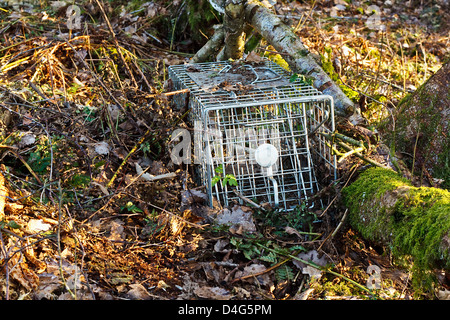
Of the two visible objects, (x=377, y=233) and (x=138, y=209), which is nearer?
(x=377, y=233)

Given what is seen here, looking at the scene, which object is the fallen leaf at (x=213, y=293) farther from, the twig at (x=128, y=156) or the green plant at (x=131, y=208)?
the twig at (x=128, y=156)

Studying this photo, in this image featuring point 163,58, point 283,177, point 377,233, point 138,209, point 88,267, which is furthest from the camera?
point 163,58

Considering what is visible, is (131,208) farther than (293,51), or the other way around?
(293,51)

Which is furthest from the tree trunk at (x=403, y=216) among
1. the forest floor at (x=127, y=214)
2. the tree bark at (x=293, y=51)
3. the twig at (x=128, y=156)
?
the twig at (x=128, y=156)

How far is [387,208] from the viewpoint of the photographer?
9.52 ft

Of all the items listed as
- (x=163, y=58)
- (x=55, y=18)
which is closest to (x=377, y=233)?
(x=163, y=58)

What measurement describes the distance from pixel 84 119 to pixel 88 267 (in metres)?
1.99

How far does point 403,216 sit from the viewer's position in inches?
110

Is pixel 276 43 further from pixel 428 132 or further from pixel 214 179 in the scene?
pixel 214 179

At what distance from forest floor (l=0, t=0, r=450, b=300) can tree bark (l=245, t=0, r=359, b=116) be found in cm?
52

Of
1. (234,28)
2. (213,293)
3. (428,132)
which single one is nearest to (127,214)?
(213,293)

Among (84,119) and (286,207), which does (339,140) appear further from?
(84,119)

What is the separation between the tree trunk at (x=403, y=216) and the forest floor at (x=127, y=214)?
188 millimetres

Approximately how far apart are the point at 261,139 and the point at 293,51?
3.92 feet
